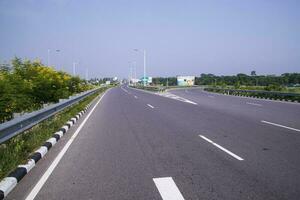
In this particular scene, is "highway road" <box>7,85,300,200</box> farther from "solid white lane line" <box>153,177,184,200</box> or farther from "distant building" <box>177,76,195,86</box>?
"distant building" <box>177,76,195,86</box>

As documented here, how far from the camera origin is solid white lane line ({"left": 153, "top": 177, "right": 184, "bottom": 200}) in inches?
198

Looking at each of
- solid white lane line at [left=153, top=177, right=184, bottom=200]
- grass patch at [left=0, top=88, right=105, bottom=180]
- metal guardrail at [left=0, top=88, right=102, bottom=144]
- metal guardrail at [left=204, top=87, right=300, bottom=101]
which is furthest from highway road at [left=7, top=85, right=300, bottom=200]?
metal guardrail at [left=204, top=87, right=300, bottom=101]

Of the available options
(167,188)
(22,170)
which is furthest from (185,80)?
(167,188)

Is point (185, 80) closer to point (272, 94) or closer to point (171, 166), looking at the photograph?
point (272, 94)

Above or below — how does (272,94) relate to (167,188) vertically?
above

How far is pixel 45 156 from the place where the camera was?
7.97 m

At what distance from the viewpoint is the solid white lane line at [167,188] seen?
5.02m

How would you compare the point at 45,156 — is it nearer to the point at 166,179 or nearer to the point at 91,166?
the point at 91,166

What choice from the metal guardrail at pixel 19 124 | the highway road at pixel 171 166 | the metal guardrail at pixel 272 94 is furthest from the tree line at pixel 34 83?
the metal guardrail at pixel 272 94

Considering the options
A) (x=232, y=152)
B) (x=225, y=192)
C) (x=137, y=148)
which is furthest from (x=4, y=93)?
(x=225, y=192)

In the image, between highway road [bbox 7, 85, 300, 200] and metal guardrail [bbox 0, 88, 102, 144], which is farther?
metal guardrail [bbox 0, 88, 102, 144]

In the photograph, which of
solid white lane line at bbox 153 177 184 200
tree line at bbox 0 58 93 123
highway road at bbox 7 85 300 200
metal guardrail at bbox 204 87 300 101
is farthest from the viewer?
metal guardrail at bbox 204 87 300 101

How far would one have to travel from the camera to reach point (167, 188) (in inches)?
213

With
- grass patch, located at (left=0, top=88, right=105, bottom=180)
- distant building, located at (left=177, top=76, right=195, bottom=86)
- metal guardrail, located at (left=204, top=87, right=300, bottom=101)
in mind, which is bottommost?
grass patch, located at (left=0, top=88, right=105, bottom=180)
